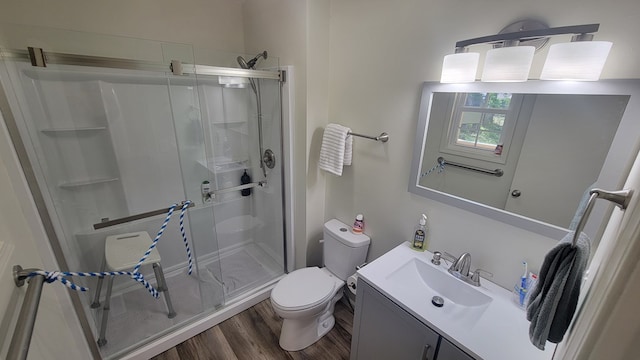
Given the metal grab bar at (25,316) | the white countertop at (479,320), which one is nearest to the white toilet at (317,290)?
the white countertop at (479,320)

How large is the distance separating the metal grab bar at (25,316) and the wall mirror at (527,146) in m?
1.59

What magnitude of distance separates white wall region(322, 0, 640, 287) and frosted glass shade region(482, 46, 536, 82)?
90mm

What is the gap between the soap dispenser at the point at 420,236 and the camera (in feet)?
4.87

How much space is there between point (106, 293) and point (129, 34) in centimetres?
190

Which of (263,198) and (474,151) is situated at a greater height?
(474,151)

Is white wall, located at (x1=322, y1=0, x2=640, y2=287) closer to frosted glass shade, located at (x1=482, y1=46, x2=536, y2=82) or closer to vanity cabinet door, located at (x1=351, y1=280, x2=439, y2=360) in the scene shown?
frosted glass shade, located at (x1=482, y1=46, x2=536, y2=82)

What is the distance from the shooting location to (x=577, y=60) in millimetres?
866

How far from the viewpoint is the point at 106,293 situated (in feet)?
6.17

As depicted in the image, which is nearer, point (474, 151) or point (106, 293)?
point (474, 151)

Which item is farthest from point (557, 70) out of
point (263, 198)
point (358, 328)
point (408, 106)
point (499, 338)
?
point (263, 198)

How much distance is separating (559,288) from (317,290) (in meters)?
1.33

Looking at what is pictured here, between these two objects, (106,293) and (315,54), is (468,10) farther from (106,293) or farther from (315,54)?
(106,293)

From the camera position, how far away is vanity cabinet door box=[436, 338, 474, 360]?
3.17 ft

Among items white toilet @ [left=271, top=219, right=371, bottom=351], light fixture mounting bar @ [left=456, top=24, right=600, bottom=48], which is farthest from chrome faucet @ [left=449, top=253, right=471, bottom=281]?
light fixture mounting bar @ [left=456, top=24, right=600, bottom=48]
